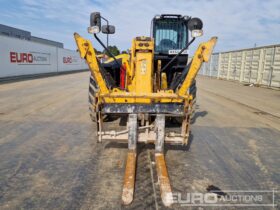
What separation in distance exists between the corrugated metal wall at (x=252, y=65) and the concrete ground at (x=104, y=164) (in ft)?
35.4

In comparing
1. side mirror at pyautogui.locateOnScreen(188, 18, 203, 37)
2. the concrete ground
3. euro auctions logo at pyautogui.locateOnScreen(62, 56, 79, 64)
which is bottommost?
the concrete ground

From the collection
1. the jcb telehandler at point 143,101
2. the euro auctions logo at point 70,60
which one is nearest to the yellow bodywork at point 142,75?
the jcb telehandler at point 143,101

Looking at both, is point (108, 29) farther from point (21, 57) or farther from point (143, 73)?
point (21, 57)

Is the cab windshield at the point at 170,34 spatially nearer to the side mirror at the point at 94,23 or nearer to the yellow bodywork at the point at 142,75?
the yellow bodywork at the point at 142,75

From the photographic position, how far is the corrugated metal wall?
14.9 meters

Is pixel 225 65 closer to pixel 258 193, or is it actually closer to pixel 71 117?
pixel 71 117

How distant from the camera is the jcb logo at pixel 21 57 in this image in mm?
16689

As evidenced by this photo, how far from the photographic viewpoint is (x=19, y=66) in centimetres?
1772

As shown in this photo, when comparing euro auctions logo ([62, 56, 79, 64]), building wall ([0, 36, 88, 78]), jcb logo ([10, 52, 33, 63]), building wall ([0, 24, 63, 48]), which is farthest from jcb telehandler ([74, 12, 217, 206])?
building wall ([0, 24, 63, 48])

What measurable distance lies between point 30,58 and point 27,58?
0.49m

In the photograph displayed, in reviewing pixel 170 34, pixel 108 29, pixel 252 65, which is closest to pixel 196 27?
pixel 108 29

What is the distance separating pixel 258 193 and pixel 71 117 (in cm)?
483

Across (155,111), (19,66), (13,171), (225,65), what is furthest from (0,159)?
(225,65)

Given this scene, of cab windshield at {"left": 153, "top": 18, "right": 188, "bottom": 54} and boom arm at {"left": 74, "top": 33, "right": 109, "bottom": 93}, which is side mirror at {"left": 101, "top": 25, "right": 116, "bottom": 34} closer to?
boom arm at {"left": 74, "top": 33, "right": 109, "bottom": 93}
